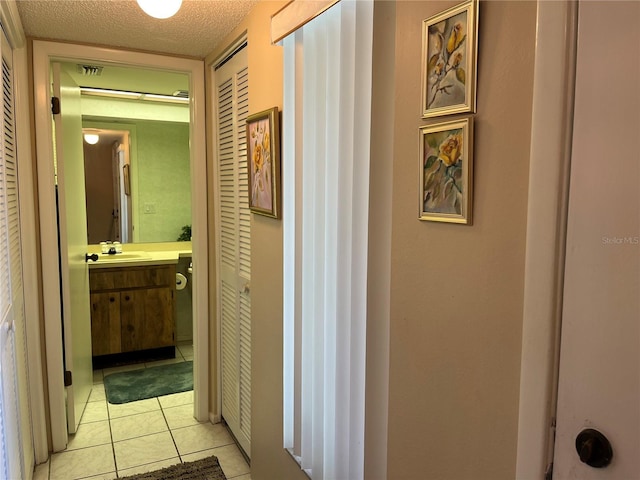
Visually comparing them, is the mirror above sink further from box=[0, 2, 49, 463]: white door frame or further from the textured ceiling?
box=[0, 2, 49, 463]: white door frame

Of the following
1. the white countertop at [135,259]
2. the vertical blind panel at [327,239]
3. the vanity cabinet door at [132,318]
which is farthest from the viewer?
the vanity cabinet door at [132,318]

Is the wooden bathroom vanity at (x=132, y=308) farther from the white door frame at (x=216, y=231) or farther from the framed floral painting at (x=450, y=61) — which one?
the framed floral painting at (x=450, y=61)

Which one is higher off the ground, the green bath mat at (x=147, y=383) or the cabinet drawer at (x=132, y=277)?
the cabinet drawer at (x=132, y=277)

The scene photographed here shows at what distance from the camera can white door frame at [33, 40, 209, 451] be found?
2432 millimetres

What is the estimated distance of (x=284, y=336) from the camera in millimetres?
1837

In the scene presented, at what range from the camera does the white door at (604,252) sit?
696 millimetres

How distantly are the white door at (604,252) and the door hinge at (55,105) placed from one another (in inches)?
102

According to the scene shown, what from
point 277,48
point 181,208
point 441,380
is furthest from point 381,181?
point 181,208

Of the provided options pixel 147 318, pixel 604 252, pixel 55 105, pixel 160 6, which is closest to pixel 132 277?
pixel 147 318

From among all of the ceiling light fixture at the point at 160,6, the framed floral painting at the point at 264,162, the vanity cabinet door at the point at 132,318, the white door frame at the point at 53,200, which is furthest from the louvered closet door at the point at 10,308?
the vanity cabinet door at the point at 132,318

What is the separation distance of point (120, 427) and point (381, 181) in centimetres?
245

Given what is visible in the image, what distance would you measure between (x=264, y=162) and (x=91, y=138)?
2.79 metres

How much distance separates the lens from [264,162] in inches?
75.1

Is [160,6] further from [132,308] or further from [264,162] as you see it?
[132,308]
